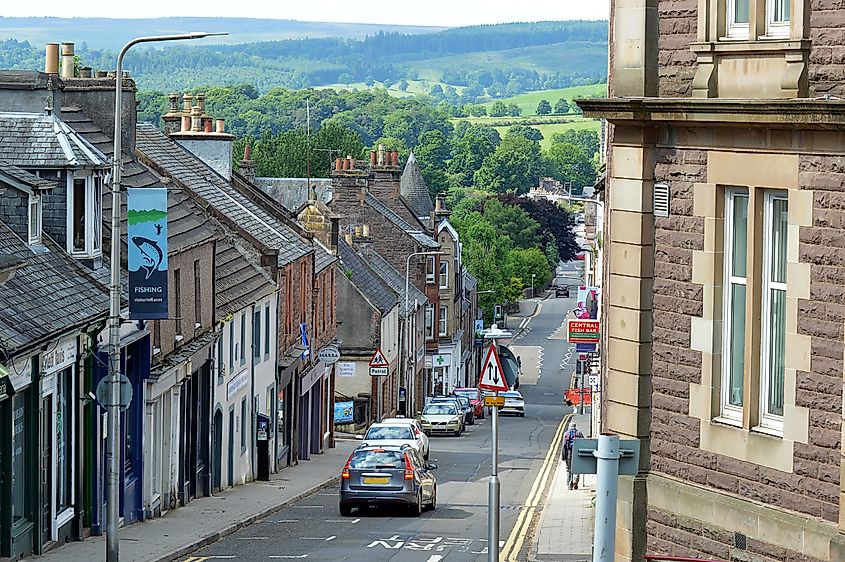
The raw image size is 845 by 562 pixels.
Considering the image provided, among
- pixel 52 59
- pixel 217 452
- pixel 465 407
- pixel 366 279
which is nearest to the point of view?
pixel 52 59

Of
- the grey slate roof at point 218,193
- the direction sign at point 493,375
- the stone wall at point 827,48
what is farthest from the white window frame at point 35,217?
the grey slate roof at point 218,193

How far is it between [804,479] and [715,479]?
48.3 inches

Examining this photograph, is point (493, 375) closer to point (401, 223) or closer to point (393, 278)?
point (393, 278)

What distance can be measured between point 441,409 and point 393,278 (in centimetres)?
1616

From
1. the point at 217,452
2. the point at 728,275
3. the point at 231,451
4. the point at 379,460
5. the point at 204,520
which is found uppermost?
the point at 728,275

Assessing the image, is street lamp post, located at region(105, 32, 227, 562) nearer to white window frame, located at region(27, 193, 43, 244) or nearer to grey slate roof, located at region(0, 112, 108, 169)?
white window frame, located at region(27, 193, 43, 244)

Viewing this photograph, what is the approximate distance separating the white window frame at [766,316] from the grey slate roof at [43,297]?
10.4 m

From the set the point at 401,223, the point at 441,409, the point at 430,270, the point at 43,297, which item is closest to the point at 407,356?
the point at 401,223

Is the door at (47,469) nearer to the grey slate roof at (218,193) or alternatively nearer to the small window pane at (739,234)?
the small window pane at (739,234)

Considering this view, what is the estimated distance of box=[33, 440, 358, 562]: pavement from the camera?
78.7 ft

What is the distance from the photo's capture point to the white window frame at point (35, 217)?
24377 mm

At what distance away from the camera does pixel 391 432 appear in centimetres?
3838

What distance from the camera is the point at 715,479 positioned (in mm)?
14656

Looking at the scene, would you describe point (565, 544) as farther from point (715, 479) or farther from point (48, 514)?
point (715, 479)
